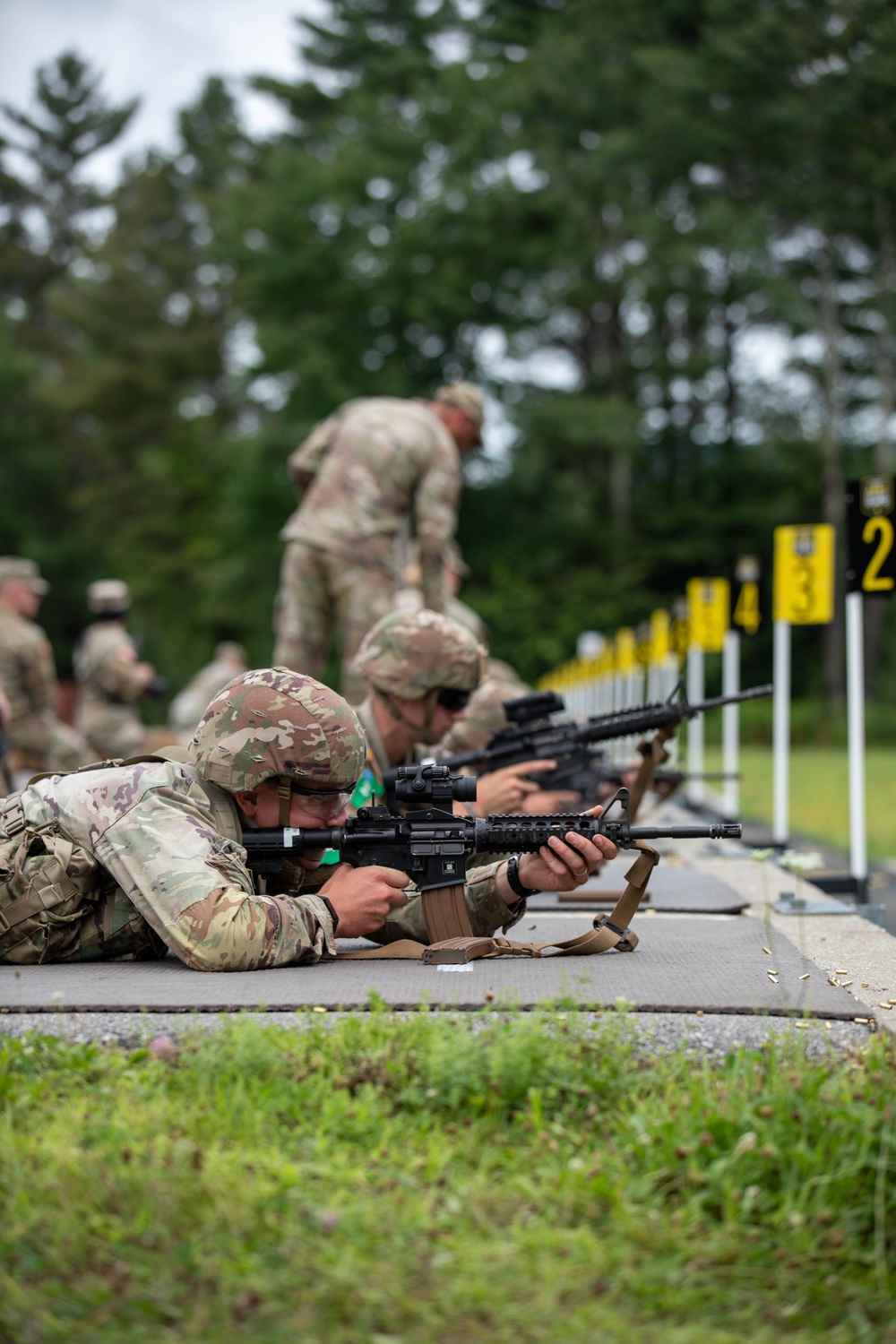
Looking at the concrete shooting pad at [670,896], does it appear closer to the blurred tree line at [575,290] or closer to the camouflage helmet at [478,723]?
the camouflage helmet at [478,723]

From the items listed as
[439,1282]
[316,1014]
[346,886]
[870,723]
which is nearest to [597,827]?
[346,886]

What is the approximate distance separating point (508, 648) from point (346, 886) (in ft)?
102

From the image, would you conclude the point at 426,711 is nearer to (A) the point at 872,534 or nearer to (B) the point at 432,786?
(B) the point at 432,786

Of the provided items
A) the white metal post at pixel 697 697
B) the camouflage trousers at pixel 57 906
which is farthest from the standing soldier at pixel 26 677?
the camouflage trousers at pixel 57 906

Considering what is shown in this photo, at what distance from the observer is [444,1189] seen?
2828 mm

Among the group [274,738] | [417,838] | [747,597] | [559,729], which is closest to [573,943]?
[417,838]

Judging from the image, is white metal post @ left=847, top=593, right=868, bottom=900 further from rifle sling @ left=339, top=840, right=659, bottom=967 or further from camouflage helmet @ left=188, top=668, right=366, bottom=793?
camouflage helmet @ left=188, top=668, right=366, bottom=793

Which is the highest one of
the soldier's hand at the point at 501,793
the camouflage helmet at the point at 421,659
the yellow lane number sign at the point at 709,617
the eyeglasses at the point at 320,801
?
the yellow lane number sign at the point at 709,617

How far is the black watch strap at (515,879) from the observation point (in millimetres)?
4477

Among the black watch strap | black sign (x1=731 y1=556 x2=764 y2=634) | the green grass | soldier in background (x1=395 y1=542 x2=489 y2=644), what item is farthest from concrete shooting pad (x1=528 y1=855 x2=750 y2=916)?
black sign (x1=731 y1=556 x2=764 y2=634)

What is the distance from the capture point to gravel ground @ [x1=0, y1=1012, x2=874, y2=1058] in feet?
11.5

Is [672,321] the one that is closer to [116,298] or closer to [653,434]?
[653,434]

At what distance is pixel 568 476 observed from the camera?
38875 millimetres

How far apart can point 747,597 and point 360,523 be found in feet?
10.3
